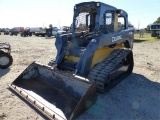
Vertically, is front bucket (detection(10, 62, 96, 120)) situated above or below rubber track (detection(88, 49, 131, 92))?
below

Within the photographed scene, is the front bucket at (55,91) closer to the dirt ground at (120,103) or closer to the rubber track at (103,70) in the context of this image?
the dirt ground at (120,103)

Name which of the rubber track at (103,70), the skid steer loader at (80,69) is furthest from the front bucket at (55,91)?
the rubber track at (103,70)

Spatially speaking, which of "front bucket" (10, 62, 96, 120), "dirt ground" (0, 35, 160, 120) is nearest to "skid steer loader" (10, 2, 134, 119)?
"front bucket" (10, 62, 96, 120)

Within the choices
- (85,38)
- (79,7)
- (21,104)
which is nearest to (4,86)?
(21,104)

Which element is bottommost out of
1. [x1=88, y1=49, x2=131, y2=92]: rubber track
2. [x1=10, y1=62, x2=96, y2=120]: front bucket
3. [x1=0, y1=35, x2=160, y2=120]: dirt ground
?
[x1=0, y1=35, x2=160, y2=120]: dirt ground

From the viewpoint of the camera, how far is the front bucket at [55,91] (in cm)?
445

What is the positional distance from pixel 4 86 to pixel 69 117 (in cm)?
321

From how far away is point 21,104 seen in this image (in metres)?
5.15

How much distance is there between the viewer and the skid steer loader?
4.75m

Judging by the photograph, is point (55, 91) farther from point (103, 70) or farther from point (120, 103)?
point (120, 103)

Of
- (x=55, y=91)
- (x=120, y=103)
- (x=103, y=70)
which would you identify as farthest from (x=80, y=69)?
(x=120, y=103)

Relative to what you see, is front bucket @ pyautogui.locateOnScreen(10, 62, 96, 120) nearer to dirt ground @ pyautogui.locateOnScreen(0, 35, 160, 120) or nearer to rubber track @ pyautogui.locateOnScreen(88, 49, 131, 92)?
dirt ground @ pyautogui.locateOnScreen(0, 35, 160, 120)

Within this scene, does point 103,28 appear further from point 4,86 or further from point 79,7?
point 4,86

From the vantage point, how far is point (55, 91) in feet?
18.3
